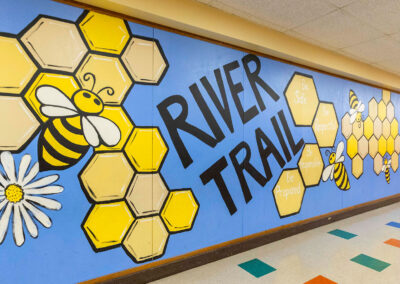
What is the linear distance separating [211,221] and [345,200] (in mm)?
2610

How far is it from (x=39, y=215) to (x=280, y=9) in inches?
102

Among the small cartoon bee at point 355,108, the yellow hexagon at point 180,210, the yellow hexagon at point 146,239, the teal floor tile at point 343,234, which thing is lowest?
the teal floor tile at point 343,234

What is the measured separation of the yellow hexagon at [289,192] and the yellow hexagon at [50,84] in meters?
2.39

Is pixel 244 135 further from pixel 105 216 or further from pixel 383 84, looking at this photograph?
pixel 383 84

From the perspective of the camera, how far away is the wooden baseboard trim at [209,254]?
2017 millimetres

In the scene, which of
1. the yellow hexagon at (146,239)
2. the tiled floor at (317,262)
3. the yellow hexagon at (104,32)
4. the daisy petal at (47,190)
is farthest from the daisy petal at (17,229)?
the yellow hexagon at (104,32)

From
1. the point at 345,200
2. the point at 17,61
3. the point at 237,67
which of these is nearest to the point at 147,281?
the point at 17,61

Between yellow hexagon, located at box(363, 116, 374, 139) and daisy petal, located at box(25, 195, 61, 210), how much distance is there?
4.62m

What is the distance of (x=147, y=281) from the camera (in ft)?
6.86

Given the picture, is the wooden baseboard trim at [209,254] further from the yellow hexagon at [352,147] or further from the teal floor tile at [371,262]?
the yellow hexagon at [352,147]

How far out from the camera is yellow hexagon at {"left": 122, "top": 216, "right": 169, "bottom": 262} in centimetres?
204

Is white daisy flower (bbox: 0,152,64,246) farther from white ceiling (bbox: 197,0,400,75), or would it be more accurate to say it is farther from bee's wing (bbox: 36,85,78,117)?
white ceiling (bbox: 197,0,400,75)

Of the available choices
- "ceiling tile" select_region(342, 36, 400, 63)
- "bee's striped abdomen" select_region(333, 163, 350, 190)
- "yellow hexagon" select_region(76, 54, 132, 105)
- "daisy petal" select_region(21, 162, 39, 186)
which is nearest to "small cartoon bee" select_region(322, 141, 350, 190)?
"bee's striped abdomen" select_region(333, 163, 350, 190)

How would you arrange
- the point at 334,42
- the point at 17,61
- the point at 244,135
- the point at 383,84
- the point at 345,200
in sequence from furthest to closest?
the point at 383,84
the point at 345,200
the point at 334,42
the point at 244,135
the point at 17,61
